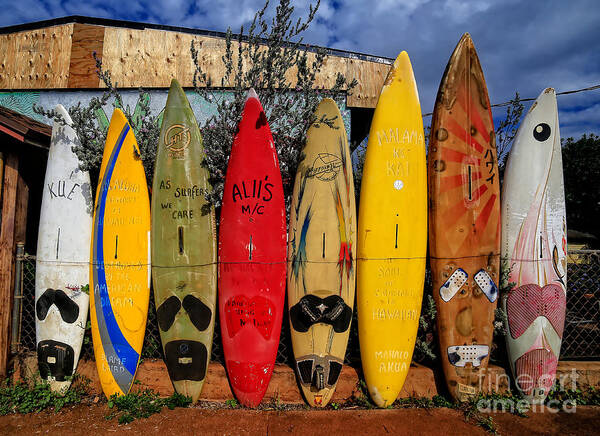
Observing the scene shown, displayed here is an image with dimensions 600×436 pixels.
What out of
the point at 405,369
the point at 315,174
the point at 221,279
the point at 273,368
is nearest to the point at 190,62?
the point at 315,174

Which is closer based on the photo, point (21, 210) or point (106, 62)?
point (21, 210)

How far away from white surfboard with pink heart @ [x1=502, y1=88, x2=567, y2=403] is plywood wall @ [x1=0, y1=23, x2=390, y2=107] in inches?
107

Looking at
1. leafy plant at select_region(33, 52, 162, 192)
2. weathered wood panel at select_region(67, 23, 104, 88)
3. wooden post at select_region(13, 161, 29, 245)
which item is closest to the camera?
wooden post at select_region(13, 161, 29, 245)

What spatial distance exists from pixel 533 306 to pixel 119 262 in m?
3.22

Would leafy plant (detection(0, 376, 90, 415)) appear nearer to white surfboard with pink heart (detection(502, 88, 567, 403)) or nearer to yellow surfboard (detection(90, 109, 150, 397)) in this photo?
yellow surfboard (detection(90, 109, 150, 397))

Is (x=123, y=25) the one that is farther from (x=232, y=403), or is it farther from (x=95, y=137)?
(x=232, y=403)

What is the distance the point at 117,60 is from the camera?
4953mm

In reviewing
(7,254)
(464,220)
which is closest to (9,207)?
(7,254)

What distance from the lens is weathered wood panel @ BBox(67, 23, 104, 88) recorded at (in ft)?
15.8

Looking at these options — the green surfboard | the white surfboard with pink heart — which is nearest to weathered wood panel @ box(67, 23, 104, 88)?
the green surfboard

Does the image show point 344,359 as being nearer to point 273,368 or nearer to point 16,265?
A: point 273,368

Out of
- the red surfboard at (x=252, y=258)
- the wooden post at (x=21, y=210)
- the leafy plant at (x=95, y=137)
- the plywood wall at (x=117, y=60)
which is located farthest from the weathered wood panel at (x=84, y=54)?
the red surfboard at (x=252, y=258)

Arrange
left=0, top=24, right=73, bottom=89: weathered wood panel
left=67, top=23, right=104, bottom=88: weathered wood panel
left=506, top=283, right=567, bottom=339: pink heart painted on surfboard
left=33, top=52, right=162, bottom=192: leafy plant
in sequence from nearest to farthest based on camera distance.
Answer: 1. left=506, top=283, right=567, bottom=339: pink heart painted on surfboard
2. left=33, top=52, right=162, bottom=192: leafy plant
3. left=67, top=23, right=104, bottom=88: weathered wood panel
4. left=0, top=24, right=73, bottom=89: weathered wood panel

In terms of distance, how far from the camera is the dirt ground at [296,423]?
2.22 metres
